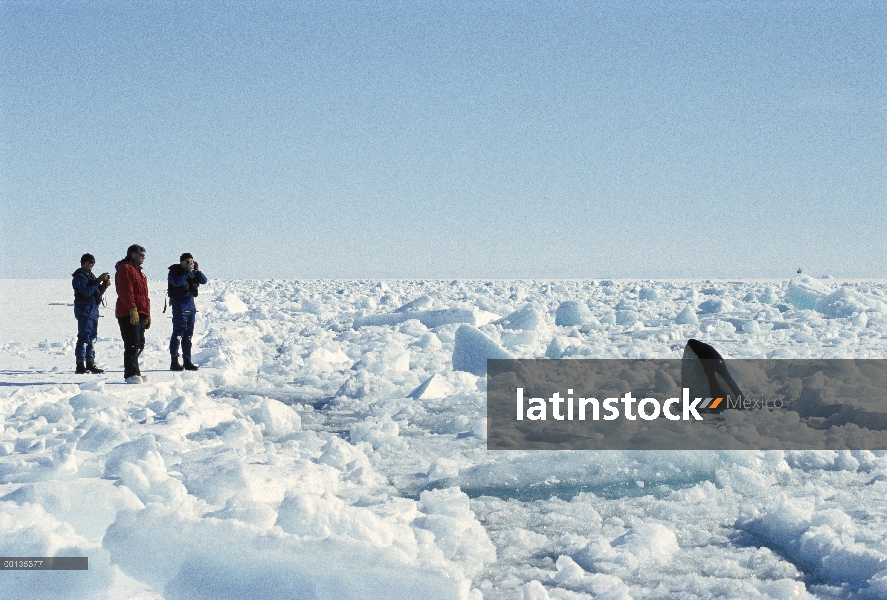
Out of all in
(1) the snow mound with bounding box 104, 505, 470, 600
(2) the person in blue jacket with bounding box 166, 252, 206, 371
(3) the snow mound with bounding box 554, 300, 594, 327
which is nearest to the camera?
(1) the snow mound with bounding box 104, 505, 470, 600

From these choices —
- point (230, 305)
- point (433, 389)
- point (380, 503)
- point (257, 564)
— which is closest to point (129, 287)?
point (433, 389)

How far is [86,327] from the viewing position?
25.3 feet

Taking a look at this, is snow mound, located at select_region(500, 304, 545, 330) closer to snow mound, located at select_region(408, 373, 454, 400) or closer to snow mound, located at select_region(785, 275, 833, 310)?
snow mound, located at select_region(408, 373, 454, 400)

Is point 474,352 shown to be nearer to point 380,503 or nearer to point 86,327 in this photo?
point 86,327

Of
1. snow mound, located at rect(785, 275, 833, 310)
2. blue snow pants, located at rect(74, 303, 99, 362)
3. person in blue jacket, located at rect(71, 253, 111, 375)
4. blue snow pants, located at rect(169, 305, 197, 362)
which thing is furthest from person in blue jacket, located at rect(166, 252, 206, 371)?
snow mound, located at rect(785, 275, 833, 310)

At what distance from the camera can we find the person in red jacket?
277 inches

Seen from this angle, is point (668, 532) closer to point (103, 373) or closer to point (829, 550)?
point (829, 550)

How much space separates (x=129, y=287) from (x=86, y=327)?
105 centimetres

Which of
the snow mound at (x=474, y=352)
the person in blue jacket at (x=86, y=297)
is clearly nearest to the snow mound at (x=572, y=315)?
the snow mound at (x=474, y=352)

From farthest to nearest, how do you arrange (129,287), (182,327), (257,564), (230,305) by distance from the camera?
(230,305) < (182,327) < (129,287) < (257,564)

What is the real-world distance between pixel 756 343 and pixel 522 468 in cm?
867

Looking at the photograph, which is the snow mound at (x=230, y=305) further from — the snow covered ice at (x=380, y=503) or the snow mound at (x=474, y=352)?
the snow covered ice at (x=380, y=503)

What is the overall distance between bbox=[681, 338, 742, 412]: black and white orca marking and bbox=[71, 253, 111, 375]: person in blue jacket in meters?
5.53

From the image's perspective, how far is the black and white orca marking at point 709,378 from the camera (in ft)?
22.2
